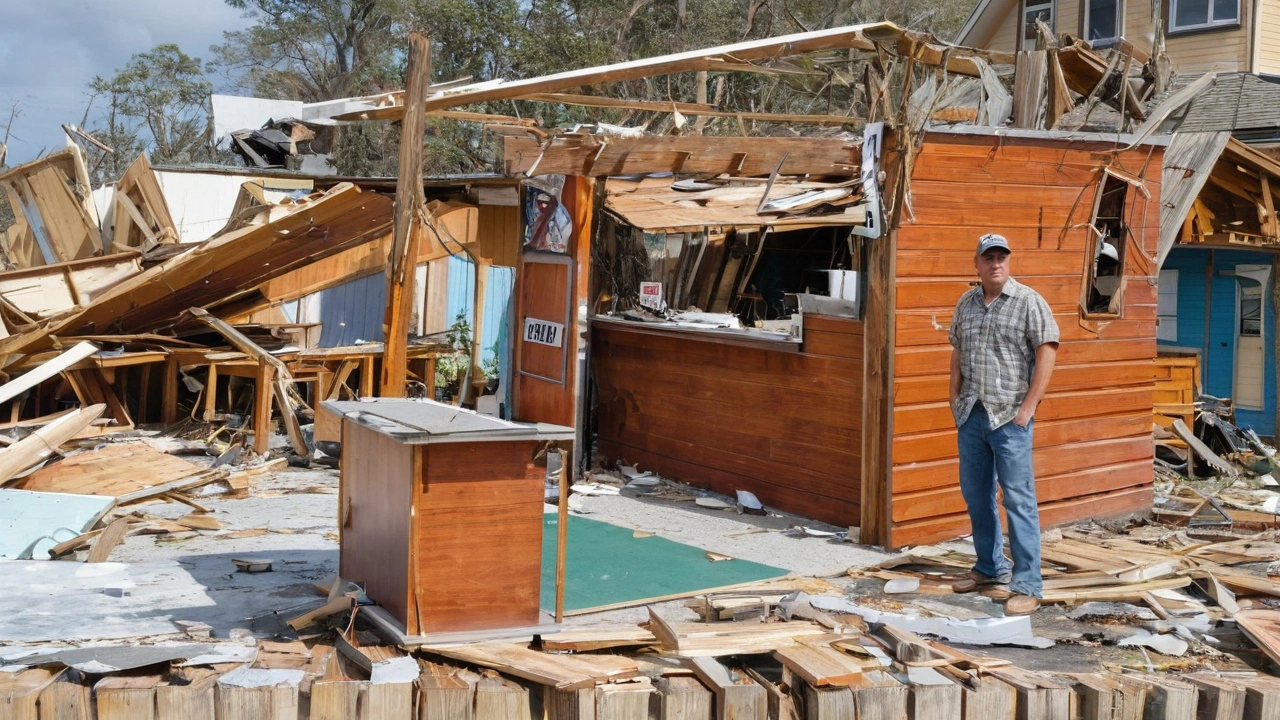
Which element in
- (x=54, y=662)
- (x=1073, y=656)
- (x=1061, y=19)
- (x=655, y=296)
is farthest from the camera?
(x=1061, y=19)

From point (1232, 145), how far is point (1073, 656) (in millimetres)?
8877

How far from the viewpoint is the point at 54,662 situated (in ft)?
15.5

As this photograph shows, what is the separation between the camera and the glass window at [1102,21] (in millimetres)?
23750

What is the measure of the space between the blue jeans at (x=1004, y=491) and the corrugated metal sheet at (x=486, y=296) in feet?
30.4

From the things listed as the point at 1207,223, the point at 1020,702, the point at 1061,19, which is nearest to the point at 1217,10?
the point at 1061,19

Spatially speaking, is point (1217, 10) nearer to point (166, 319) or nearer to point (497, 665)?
point (166, 319)

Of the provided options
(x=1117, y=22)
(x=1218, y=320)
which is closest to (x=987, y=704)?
(x=1218, y=320)

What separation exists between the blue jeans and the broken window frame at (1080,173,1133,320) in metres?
2.89

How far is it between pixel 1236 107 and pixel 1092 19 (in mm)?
7865

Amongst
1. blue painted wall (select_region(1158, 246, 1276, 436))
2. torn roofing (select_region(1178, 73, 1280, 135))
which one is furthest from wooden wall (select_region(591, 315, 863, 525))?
torn roofing (select_region(1178, 73, 1280, 135))

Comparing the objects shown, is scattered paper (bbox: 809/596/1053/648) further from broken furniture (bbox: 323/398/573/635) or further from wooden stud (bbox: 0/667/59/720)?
wooden stud (bbox: 0/667/59/720)

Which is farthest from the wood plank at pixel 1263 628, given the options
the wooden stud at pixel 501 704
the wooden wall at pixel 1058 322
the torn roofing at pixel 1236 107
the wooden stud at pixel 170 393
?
the torn roofing at pixel 1236 107

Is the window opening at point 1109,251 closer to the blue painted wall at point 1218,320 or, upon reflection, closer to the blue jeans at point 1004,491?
the blue jeans at point 1004,491

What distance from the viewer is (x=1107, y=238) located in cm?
934
